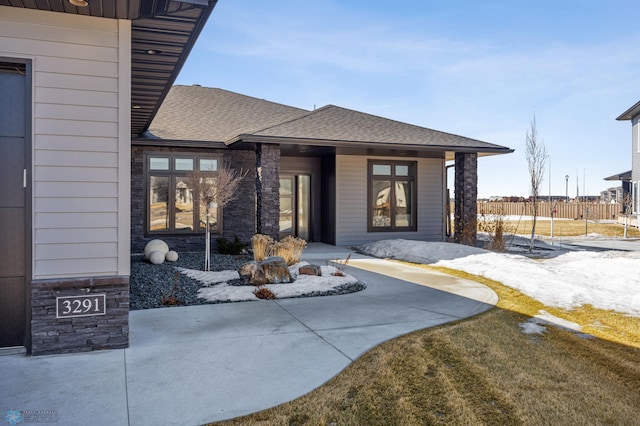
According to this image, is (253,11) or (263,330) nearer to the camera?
(263,330)

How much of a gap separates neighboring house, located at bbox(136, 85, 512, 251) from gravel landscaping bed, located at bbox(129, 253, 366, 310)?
2399 millimetres

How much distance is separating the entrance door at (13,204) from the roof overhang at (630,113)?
2252 cm

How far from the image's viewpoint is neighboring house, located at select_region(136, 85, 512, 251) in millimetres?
11398

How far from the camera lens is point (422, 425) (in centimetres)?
276

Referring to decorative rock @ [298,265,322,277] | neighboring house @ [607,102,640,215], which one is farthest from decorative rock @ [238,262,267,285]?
neighboring house @ [607,102,640,215]

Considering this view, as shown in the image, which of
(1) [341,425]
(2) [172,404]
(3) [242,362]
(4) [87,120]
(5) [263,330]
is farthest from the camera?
(5) [263,330]

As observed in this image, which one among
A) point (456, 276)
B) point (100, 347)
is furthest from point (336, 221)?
point (100, 347)

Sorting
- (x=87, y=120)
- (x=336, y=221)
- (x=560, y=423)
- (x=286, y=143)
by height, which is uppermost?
(x=286, y=143)

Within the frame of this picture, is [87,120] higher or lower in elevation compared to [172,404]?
higher

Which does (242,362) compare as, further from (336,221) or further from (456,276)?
(336,221)

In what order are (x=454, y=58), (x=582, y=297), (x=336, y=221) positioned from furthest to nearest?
(x=454, y=58) < (x=336, y=221) < (x=582, y=297)

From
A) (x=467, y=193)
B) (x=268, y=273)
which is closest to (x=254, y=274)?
(x=268, y=273)

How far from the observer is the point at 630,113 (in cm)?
2048

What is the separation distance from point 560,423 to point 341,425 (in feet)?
4.51
